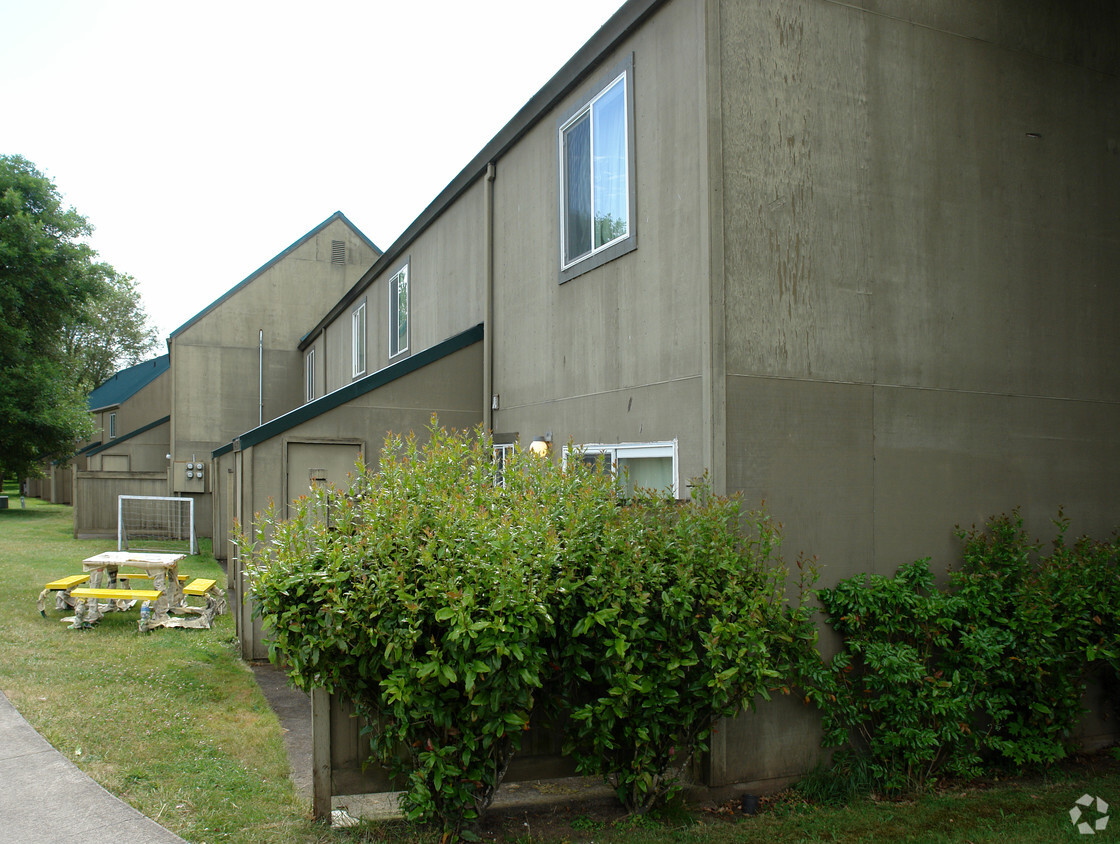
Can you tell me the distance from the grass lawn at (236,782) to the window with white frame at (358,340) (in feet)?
30.5

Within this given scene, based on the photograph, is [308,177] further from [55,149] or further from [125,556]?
[125,556]

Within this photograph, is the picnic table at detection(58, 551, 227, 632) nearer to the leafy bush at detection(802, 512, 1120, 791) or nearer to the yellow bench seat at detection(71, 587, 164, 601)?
the yellow bench seat at detection(71, 587, 164, 601)

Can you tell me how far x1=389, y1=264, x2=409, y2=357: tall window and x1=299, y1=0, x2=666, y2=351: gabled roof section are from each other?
2.23ft

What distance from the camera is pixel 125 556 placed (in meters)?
10.8

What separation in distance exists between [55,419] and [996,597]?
1168 inches

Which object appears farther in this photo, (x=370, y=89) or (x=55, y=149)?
(x=55, y=149)

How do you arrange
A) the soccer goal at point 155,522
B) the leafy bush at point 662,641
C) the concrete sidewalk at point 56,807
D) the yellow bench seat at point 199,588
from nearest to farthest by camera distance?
the concrete sidewalk at point 56,807
the leafy bush at point 662,641
the yellow bench seat at point 199,588
the soccer goal at point 155,522

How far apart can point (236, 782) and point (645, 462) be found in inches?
145

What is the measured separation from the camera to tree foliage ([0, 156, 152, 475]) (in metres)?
25.3

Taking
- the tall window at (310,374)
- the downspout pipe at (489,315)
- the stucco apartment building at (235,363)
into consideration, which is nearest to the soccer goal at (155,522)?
the stucco apartment building at (235,363)

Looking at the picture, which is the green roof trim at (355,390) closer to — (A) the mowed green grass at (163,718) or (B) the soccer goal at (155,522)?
(A) the mowed green grass at (163,718)

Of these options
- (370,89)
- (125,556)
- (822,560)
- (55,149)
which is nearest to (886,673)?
(822,560)

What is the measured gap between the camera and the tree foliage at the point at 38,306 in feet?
83.0

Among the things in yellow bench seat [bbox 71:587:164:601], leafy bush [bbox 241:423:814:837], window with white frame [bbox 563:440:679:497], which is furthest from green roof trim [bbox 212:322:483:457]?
leafy bush [bbox 241:423:814:837]
